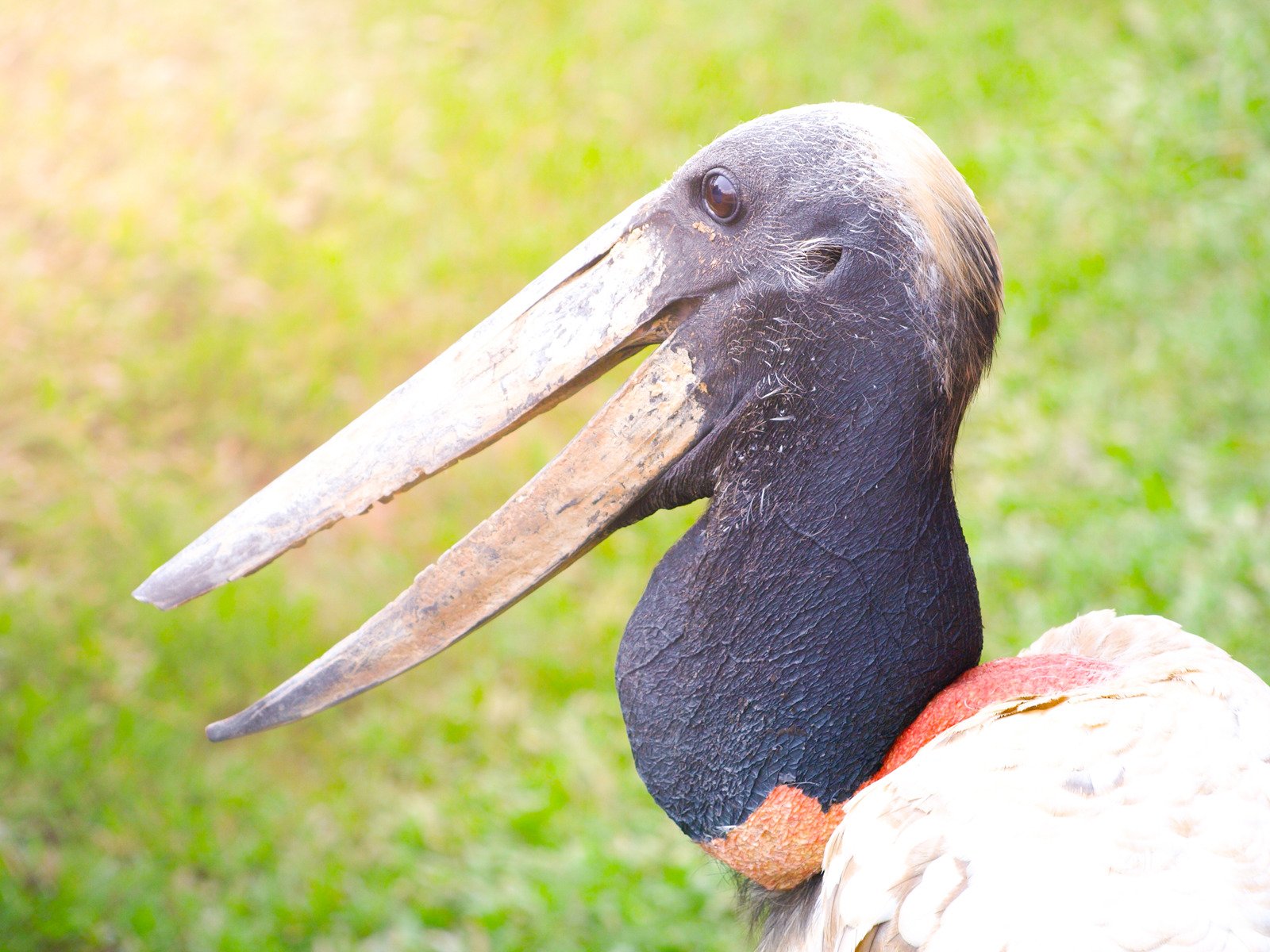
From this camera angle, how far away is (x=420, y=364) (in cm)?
454

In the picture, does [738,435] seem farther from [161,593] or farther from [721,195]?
[161,593]

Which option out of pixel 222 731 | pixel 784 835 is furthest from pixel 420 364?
pixel 784 835

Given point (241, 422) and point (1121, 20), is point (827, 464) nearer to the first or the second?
point (241, 422)

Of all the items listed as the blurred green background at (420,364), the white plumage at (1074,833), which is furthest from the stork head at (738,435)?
the blurred green background at (420,364)

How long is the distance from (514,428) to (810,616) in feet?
1.69

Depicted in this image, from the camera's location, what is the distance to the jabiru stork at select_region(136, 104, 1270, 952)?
1.61m

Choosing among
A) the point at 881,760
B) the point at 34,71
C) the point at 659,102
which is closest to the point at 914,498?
the point at 881,760

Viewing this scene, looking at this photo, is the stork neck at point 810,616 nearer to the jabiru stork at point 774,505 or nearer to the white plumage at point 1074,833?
the jabiru stork at point 774,505

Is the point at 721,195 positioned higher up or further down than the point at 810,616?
higher up

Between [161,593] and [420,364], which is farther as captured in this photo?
[420,364]

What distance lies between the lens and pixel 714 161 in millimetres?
1688

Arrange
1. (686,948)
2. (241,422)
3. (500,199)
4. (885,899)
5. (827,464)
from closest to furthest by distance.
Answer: (885,899) → (827,464) → (686,948) → (241,422) → (500,199)

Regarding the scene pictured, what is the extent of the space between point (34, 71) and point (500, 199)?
77.5 inches

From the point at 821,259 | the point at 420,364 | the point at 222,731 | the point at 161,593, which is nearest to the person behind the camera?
the point at 821,259
